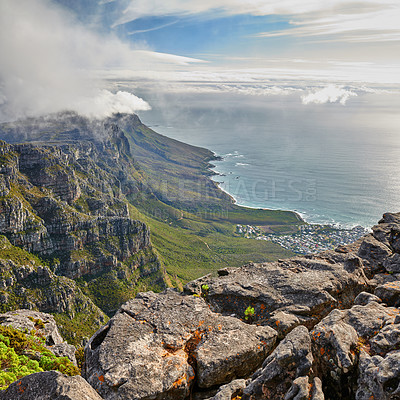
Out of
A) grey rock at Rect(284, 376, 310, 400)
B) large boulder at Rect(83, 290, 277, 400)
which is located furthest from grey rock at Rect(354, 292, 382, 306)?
grey rock at Rect(284, 376, 310, 400)

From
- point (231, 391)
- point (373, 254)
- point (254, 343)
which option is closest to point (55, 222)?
point (373, 254)

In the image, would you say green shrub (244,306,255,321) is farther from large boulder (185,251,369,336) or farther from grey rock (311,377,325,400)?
grey rock (311,377,325,400)

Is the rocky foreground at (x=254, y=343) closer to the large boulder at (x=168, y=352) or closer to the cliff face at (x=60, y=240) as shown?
the large boulder at (x=168, y=352)

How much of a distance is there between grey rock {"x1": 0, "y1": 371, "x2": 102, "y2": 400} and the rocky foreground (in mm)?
41

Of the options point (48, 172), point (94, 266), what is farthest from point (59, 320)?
point (48, 172)

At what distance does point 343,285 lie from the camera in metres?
23.1

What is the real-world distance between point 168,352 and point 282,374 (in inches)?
272

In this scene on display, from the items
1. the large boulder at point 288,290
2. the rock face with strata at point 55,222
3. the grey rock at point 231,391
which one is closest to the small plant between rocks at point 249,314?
the large boulder at point 288,290

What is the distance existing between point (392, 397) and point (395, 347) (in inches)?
133

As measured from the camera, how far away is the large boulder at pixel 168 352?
14477 millimetres

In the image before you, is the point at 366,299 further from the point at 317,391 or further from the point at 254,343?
the point at 317,391

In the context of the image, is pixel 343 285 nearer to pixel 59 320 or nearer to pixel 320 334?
pixel 320 334

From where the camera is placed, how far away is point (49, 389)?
38.7 feet

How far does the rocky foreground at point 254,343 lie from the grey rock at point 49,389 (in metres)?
0.04
